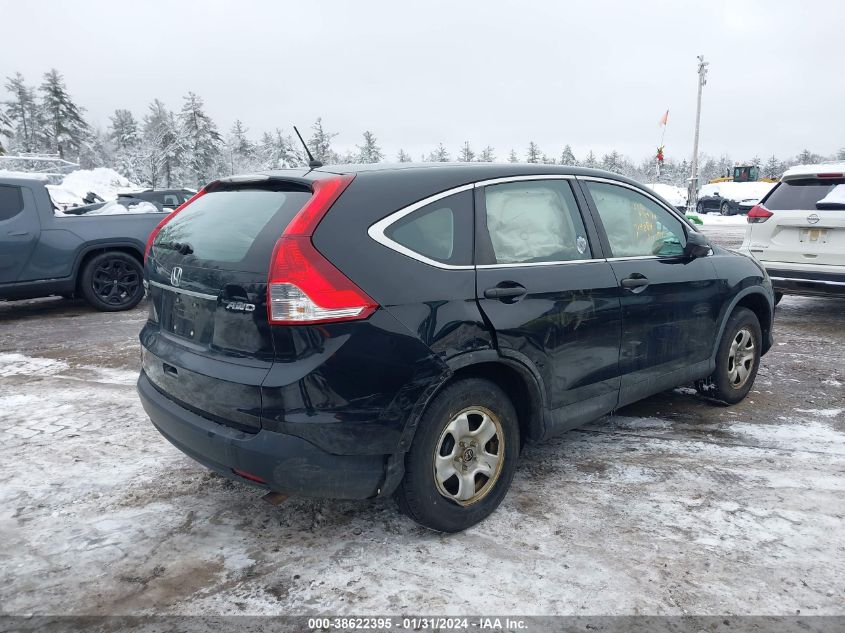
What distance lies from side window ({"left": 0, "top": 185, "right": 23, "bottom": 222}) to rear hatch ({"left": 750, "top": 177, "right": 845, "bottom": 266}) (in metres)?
9.21

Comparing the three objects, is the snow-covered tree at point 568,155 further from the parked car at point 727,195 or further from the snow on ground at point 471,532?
the snow on ground at point 471,532

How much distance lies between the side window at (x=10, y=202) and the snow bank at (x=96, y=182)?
32.6m

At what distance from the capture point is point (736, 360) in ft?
15.3

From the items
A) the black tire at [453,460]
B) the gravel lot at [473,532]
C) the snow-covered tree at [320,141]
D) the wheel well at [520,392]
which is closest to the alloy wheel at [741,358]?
the gravel lot at [473,532]

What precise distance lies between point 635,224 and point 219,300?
2.62 m

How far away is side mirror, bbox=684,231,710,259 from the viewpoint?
4059 mm

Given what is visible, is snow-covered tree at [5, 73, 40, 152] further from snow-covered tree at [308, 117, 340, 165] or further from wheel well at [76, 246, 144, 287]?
wheel well at [76, 246, 144, 287]

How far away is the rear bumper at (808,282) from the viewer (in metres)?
6.71

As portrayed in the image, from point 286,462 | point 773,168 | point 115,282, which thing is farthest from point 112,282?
point 773,168

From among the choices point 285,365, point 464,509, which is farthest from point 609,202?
point 285,365

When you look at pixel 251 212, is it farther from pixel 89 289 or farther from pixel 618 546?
pixel 89 289

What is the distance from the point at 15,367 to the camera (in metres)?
5.72

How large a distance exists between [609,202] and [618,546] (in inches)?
79.5

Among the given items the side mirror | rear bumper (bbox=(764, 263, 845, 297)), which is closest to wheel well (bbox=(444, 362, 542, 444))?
the side mirror
